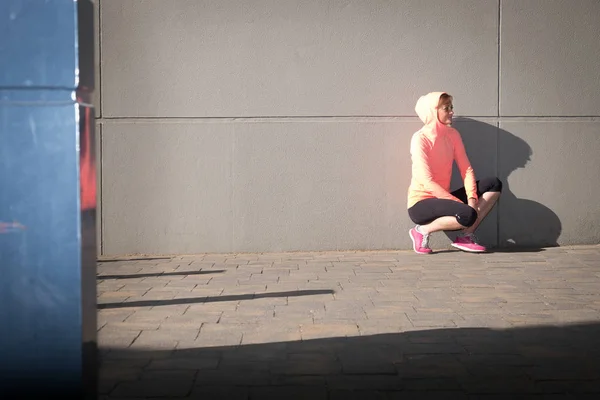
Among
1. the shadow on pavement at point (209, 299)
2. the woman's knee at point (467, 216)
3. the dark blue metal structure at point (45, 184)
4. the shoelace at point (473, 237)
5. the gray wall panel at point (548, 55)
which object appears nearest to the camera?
the dark blue metal structure at point (45, 184)

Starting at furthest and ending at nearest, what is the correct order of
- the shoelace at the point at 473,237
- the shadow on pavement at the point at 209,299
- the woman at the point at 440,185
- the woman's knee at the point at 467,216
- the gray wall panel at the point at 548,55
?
the gray wall panel at the point at 548,55, the shoelace at the point at 473,237, the woman at the point at 440,185, the woman's knee at the point at 467,216, the shadow on pavement at the point at 209,299

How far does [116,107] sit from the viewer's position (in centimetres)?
856

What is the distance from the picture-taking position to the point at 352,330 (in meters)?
4.61

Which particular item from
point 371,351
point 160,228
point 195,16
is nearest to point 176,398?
point 371,351

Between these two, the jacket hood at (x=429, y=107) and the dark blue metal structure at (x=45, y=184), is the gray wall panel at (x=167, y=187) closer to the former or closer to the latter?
the jacket hood at (x=429, y=107)

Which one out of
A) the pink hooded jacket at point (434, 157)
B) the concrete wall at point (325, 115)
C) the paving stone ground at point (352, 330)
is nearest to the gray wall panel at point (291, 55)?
the concrete wall at point (325, 115)

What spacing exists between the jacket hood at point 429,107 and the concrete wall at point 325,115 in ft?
0.86

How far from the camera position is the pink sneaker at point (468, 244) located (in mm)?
8328

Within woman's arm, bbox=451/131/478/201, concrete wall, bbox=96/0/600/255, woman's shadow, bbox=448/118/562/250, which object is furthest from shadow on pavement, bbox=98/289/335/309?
woman's shadow, bbox=448/118/562/250

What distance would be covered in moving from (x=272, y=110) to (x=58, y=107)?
6.29 m

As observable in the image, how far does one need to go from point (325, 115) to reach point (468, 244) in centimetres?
199

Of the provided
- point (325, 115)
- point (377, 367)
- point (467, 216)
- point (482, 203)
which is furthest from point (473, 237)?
point (377, 367)

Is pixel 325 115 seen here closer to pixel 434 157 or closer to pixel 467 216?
pixel 434 157

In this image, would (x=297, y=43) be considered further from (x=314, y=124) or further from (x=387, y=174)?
(x=387, y=174)
